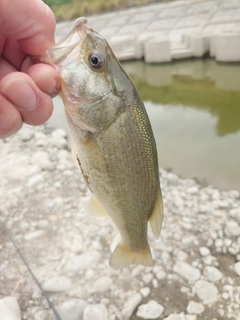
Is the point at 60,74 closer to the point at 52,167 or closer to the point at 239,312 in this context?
the point at 239,312

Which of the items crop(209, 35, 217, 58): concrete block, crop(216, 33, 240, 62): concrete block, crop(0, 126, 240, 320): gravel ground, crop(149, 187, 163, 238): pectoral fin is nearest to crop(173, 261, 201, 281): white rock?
crop(0, 126, 240, 320): gravel ground

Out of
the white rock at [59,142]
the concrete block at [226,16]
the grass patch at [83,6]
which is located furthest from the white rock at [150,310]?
the grass patch at [83,6]

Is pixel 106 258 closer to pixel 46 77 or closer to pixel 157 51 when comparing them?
pixel 46 77

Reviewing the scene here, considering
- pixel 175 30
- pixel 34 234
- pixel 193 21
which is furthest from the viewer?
pixel 193 21

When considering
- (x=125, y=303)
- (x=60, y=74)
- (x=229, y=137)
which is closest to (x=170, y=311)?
(x=125, y=303)

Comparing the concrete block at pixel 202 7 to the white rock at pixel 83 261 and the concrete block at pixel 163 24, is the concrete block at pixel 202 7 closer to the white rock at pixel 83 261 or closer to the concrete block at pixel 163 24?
the concrete block at pixel 163 24

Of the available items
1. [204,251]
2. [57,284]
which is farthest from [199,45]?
[57,284]

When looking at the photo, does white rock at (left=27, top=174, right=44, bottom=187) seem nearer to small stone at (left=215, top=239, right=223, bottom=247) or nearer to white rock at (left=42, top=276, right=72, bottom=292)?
white rock at (left=42, top=276, right=72, bottom=292)
